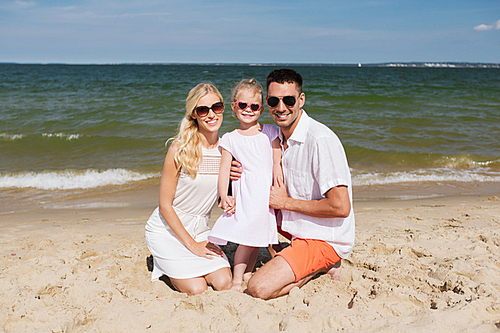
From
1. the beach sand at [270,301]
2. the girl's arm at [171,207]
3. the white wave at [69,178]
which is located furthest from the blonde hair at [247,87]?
the white wave at [69,178]

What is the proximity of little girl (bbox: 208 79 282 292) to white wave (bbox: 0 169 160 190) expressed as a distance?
487 cm

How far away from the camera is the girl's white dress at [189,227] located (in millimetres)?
3236

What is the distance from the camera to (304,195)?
3.12 metres

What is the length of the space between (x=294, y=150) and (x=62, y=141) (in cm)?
964

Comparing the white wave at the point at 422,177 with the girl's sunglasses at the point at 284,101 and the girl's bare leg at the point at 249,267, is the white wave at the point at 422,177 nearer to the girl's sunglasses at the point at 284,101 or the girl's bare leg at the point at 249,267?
the girl's bare leg at the point at 249,267

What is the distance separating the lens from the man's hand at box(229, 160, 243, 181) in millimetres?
3195

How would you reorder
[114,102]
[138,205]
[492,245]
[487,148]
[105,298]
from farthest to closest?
1. [114,102]
2. [487,148]
3. [138,205]
4. [492,245]
5. [105,298]

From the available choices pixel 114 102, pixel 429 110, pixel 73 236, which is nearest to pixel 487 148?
pixel 429 110

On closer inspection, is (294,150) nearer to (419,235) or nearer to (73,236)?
(419,235)

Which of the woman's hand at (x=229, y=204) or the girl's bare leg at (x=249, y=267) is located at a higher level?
the woman's hand at (x=229, y=204)

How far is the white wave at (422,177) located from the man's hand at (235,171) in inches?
187

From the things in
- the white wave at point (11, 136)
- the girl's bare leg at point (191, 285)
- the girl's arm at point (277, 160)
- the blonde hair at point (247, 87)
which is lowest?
the girl's bare leg at point (191, 285)

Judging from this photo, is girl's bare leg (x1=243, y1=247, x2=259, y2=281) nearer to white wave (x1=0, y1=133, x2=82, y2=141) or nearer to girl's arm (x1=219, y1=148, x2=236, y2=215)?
girl's arm (x1=219, y1=148, x2=236, y2=215)

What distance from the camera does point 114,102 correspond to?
17.2m
